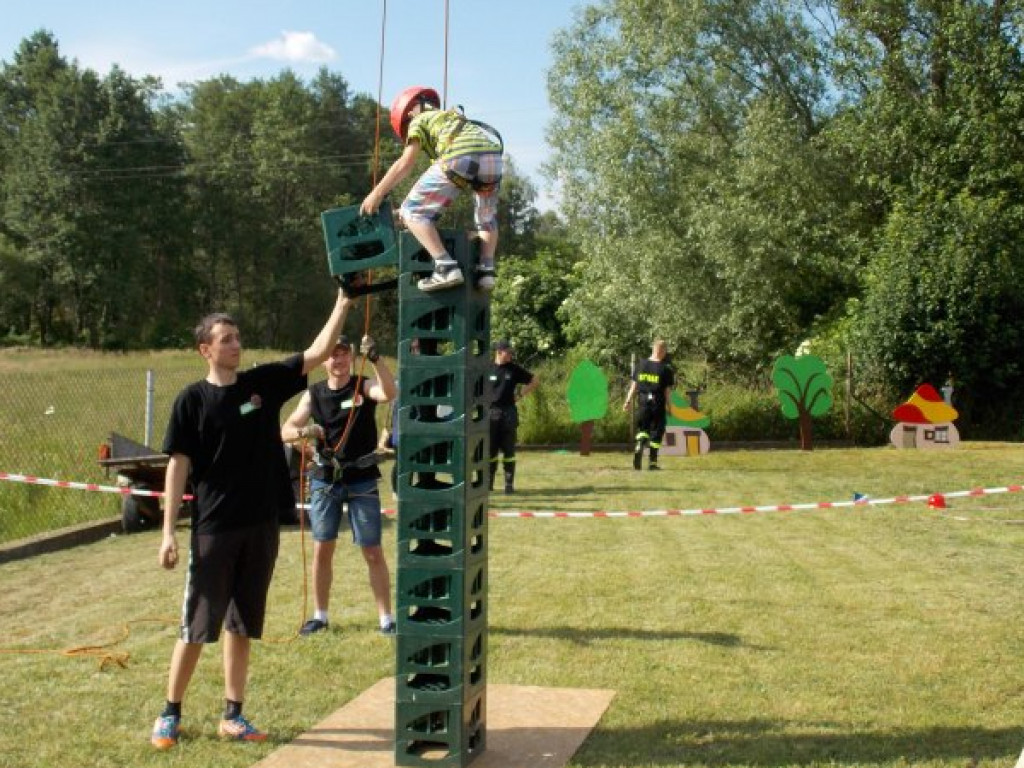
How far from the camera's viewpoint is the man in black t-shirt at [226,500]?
5.20 m

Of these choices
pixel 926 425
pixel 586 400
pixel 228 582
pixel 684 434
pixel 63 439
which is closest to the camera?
A: pixel 228 582

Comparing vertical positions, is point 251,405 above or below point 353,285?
below

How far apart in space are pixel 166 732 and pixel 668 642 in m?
3.14

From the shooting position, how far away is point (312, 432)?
736 cm

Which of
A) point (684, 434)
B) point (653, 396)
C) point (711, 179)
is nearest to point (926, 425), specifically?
point (684, 434)

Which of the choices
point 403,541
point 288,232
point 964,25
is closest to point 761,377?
point 964,25

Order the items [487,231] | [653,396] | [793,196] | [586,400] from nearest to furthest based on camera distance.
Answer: [487,231] < [653,396] < [586,400] < [793,196]

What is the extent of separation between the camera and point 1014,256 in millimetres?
24406

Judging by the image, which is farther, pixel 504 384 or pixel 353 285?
pixel 504 384

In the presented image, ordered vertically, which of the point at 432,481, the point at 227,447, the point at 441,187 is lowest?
the point at 432,481

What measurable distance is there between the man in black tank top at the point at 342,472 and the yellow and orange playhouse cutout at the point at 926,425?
52.0 ft

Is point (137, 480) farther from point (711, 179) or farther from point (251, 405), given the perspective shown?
point (711, 179)

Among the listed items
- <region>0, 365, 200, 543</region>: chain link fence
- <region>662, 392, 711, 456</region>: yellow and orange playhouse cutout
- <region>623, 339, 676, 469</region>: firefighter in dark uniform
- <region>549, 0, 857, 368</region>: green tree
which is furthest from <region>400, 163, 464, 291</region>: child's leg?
<region>549, 0, 857, 368</region>: green tree

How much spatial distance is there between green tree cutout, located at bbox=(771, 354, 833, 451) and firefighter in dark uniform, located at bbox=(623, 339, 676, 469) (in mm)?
4359
